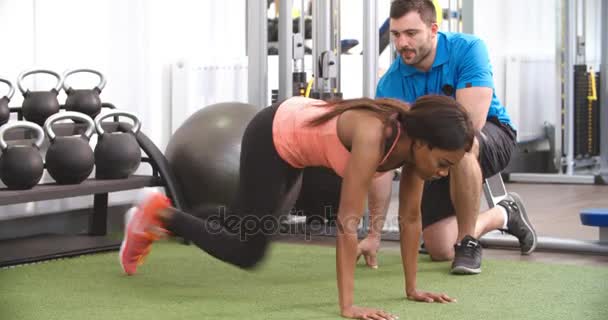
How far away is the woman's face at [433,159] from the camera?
2072mm

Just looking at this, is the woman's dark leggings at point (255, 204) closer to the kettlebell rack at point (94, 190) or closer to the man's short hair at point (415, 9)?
the man's short hair at point (415, 9)

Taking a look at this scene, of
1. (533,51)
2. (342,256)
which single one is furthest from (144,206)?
(533,51)

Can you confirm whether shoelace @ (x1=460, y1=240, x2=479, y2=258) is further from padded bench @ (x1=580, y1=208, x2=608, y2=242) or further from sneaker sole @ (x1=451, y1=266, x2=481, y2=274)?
padded bench @ (x1=580, y1=208, x2=608, y2=242)

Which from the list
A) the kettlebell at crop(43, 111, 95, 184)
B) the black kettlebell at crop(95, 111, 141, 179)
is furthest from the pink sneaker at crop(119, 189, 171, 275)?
the black kettlebell at crop(95, 111, 141, 179)

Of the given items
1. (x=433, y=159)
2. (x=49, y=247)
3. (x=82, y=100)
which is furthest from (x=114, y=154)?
(x=433, y=159)

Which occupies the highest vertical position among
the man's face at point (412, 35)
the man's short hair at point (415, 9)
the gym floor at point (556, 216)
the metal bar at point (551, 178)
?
the man's short hair at point (415, 9)

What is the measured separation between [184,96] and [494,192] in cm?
165

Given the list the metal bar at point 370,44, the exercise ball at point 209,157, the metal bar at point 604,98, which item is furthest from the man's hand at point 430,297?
the metal bar at point 604,98

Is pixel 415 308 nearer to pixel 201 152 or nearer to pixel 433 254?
pixel 433 254

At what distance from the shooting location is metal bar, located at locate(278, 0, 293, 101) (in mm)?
3762

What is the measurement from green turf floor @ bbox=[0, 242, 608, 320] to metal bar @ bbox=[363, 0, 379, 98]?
31.9 inches

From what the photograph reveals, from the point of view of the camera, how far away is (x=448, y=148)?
2057 mm

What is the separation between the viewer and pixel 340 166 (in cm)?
228

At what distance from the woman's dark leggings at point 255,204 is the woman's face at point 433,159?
0.42m
